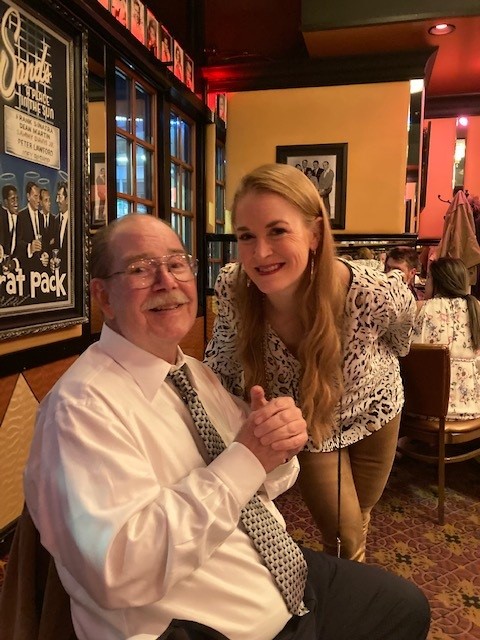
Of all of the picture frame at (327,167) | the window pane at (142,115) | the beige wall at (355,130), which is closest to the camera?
the window pane at (142,115)

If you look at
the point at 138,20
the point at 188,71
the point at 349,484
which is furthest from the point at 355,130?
the point at 349,484

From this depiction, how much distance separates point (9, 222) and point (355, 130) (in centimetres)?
340

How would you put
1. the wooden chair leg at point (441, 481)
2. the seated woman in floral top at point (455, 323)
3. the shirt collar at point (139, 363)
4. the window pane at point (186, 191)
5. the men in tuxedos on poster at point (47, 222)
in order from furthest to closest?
the window pane at point (186, 191), the seated woman in floral top at point (455, 323), the wooden chair leg at point (441, 481), the men in tuxedos on poster at point (47, 222), the shirt collar at point (139, 363)

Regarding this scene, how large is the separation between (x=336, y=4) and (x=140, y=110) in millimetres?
1759

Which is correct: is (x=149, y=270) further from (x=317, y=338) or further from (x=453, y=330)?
(x=453, y=330)

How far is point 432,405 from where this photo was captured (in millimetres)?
2756

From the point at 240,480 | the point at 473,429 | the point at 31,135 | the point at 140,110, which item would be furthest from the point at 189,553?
the point at 140,110

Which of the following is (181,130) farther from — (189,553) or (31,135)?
(189,553)

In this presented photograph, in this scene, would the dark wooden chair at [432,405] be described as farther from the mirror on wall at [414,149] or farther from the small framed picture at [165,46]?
the small framed picture at [165,46]

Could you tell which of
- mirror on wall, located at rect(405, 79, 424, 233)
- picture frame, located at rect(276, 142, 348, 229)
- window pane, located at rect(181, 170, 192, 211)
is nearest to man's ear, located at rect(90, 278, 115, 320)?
window pane, located at rect(181, 170, 192, 211)

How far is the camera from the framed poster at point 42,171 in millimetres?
2217

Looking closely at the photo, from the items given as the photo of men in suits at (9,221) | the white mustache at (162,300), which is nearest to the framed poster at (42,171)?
the photo of men in suits at (9,221)

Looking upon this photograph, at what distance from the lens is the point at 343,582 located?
4.39ft

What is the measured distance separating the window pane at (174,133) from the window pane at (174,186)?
10 centimetres
